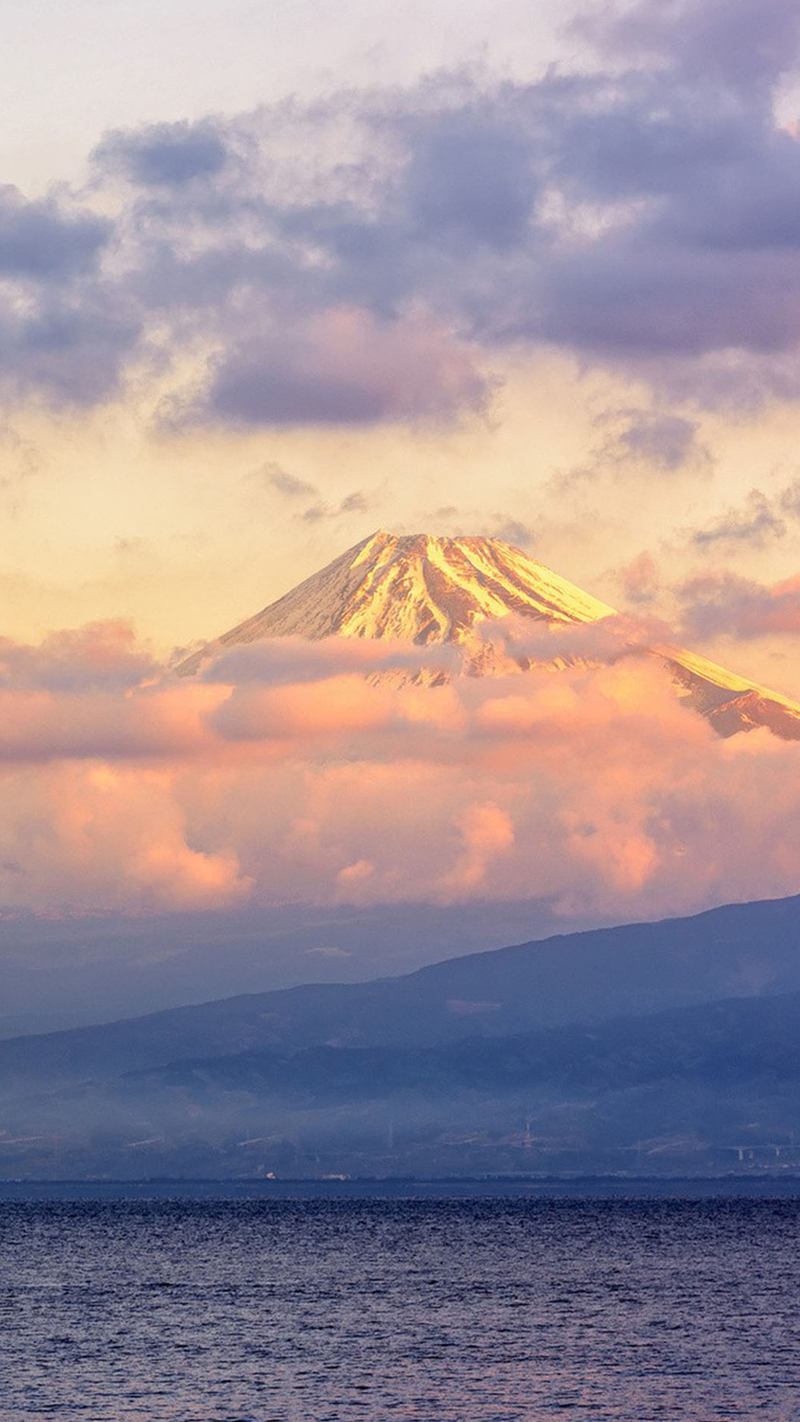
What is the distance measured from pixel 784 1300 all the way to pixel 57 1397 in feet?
219

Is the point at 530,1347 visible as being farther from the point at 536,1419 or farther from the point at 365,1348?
the point at 536,1419

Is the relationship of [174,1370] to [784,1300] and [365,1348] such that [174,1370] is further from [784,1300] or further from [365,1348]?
[784,1300]

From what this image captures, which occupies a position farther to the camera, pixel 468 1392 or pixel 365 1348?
pixel 365 1348

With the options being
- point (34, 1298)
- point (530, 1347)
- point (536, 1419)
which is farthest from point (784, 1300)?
point (536, 1419)

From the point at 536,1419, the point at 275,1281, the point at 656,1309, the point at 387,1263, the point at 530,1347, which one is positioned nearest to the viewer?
the point at 536,1419

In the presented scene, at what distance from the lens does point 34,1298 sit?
500 feet

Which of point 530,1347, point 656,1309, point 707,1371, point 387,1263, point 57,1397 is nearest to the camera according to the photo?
point 57,1397

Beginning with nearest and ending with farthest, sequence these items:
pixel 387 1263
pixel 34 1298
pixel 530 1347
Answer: pixel 530 1347
pixel 34 1298
pixel 387 1263

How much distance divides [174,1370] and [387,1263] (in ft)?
317

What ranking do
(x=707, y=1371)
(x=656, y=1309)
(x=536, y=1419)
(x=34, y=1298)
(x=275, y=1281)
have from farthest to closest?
1. (x=275, y=1281)
2. (x=34, y=1298)
3. (x=656, y=1309)
4. (x=707, y=1371)
5. (x=536, y=1419)

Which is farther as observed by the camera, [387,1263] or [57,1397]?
[387,1263]

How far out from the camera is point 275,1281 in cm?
16900

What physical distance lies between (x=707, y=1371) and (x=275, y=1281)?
72.9 meters

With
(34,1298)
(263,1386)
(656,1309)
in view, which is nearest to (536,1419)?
(263,1386)
